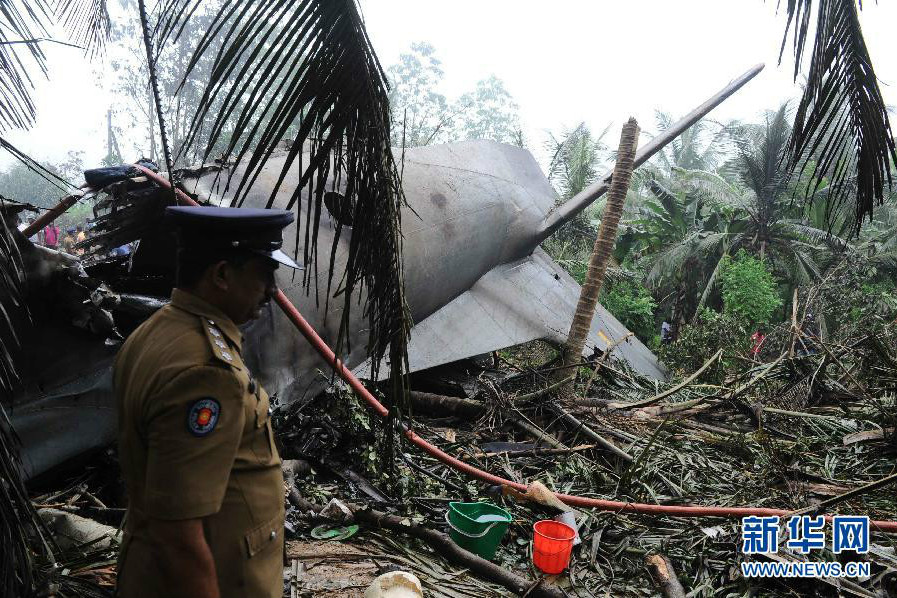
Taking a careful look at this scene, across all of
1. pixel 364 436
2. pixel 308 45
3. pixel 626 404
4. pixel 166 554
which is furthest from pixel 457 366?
pixel 166 554

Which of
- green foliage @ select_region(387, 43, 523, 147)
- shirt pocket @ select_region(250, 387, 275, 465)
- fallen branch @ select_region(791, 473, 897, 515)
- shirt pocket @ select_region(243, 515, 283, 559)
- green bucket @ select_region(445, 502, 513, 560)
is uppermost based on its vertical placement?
green foliage @ select_region(387, 43, 523, 147)

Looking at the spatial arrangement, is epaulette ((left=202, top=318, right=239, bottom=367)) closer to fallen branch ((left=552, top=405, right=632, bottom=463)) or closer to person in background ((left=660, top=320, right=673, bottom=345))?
fallen branch ((left=552, top=405, right=632, bottom=463))

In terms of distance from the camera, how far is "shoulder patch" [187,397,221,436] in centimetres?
141

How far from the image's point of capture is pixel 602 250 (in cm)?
705

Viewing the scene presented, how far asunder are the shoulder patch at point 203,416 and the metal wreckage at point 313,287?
0.92m

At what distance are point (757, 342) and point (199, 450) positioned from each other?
1082 centimetres

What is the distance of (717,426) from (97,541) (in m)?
5.64

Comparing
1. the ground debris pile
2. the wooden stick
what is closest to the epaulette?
the ground debris pile

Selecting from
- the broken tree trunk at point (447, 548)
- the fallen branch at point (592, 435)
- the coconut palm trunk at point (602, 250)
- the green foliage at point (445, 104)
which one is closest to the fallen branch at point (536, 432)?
the fallen branch at point (592, 435)

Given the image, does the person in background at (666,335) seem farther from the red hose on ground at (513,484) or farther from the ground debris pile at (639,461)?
the red hose on ground at (513,484)

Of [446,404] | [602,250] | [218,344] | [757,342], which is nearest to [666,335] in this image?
[757,342]

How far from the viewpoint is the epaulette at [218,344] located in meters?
1.50

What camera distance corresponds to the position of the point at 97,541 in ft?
10.1

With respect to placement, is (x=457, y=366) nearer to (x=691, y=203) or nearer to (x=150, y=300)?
(x=150, y=300)
